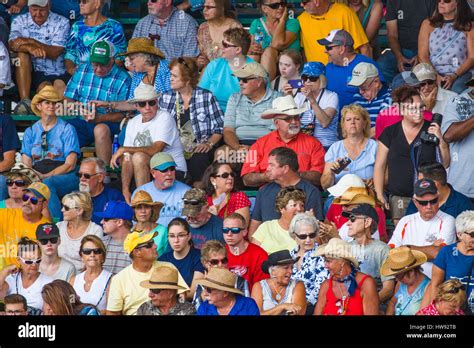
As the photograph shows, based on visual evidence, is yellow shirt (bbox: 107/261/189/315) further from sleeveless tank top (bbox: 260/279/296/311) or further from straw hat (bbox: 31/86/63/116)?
straw hat (bbox: 31/86/63/116)

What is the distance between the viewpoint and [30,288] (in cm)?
1627

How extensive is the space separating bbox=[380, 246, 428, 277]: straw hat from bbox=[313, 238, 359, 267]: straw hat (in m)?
0.29

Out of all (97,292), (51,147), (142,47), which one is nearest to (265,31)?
(142,47)

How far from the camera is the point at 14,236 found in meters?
17.0

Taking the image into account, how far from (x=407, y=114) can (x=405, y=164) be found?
0.47 meters

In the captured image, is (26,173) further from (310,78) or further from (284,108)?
(310,78)

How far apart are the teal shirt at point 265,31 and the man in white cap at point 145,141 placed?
5.64ft

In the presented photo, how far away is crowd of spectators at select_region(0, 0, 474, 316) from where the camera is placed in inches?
615

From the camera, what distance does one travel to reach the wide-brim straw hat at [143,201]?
→ 16.8 m

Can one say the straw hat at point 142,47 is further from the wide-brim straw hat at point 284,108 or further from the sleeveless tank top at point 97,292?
the sleeveless tank top at point 97,292

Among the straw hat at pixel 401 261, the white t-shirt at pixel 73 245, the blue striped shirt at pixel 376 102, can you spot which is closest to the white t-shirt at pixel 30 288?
the white t-shirt at pixel 73 245

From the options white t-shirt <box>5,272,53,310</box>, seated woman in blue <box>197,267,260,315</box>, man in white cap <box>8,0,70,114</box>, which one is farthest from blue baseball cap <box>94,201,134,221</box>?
man in white cap <box>8,0,70,114</box>

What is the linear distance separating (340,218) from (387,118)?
1405 millimetres
